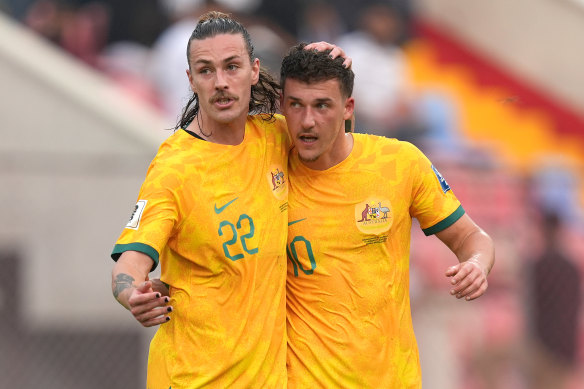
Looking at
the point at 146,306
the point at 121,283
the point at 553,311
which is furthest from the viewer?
the point at 553,311

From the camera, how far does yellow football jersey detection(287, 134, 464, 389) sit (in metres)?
4.71

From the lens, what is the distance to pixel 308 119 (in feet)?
15.1

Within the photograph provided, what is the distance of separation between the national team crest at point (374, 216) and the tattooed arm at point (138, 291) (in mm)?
1128

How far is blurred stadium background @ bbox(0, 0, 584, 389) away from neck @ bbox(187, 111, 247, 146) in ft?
12.9

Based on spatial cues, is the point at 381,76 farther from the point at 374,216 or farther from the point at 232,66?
the point at 232,66

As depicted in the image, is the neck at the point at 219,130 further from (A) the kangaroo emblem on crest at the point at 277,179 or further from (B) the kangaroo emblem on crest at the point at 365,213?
(B) the kangaroo emblem on crest at the point at 365,213

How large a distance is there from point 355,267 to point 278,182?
56cm

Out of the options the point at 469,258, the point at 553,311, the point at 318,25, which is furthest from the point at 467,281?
the point at 318,25

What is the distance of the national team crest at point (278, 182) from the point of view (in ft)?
15.3

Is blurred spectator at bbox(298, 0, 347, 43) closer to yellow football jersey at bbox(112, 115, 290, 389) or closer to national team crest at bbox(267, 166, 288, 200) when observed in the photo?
national team crest at bbox(267, 166, 288, 200)

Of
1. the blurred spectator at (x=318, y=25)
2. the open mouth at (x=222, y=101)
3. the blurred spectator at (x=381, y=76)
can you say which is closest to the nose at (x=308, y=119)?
the open mouth at (x=222, y=101)

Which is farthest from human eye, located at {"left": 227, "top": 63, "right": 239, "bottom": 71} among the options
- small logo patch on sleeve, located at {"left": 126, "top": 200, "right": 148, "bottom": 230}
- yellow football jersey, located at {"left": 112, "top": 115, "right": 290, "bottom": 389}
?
small logo patch on sleeve, located at {"left": 126, "top": 200, "right": 148, "bottom": 230}

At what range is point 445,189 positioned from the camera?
4.98 m

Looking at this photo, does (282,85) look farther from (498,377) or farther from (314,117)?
(498,377)
